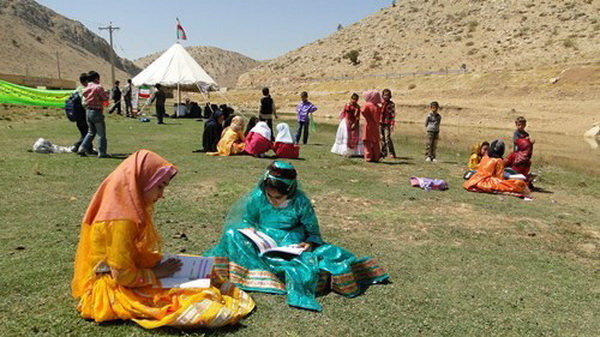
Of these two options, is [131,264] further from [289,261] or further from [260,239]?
[289,261]

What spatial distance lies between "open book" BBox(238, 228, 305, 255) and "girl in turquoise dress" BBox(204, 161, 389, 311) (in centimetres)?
4

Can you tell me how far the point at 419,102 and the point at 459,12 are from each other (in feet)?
114

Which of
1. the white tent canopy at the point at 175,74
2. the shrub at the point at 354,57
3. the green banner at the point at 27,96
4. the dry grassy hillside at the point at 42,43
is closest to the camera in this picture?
the green banner at the point at 27,96

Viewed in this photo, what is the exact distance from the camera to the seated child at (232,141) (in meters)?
11.3

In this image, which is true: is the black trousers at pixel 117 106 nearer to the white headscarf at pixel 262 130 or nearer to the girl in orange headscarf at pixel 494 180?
the white headscarf at pixel 262 130

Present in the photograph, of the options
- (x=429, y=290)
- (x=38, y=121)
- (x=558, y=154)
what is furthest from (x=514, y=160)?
(x=38, y=121)

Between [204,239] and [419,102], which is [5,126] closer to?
[204,239]

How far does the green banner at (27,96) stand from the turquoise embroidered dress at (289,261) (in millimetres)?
20988

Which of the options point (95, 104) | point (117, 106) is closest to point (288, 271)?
point (95, 104)

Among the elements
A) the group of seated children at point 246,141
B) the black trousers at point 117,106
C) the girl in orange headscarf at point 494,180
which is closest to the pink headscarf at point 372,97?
the group of seated children at point 246,141

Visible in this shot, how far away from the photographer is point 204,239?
16.6 feet

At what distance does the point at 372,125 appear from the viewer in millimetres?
11375

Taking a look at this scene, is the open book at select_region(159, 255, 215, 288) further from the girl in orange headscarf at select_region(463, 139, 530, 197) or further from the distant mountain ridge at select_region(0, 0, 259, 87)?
the distant mountain ridge at select_region(0, 0, 259, 87)

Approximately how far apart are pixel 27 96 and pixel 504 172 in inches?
844
